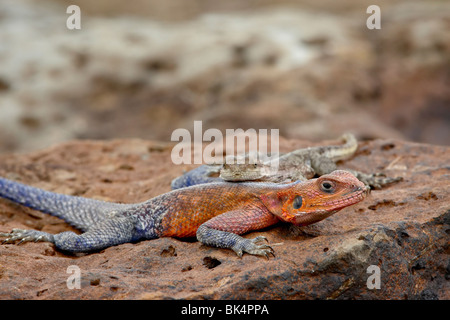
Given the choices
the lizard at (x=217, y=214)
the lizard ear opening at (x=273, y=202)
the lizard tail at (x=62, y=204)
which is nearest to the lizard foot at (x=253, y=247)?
the lizard at (x=217, y=214)

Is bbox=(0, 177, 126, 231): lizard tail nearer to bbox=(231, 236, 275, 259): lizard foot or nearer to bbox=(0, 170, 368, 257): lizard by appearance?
bbox=(0, 170, 368, 257): lizard

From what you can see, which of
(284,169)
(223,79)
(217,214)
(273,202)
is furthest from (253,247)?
(223,79)

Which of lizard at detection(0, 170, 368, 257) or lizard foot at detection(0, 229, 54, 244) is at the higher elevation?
lizard at detection(0, 170, 368, 257)

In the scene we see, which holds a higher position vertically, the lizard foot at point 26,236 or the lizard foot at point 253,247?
the lizard foot at point 253,247

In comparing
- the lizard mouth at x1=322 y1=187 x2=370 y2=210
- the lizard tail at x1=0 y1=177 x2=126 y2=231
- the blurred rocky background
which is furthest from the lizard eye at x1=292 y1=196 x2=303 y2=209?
the blurred rocky background

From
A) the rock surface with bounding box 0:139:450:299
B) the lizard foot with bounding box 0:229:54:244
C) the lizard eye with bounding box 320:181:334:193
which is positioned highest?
the lizard eye with bounding box 320:181:334:193

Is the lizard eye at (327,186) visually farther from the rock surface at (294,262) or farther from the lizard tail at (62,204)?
the lizard tail at (62,204)

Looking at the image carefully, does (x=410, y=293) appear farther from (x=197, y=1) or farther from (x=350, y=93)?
(x=197, y=1)
